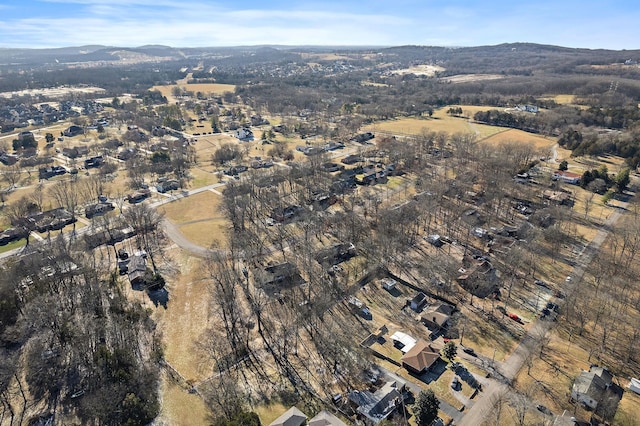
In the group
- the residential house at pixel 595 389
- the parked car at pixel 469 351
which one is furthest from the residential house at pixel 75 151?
the residential house at pixel 595 389

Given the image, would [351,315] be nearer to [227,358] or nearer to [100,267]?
[227,358]

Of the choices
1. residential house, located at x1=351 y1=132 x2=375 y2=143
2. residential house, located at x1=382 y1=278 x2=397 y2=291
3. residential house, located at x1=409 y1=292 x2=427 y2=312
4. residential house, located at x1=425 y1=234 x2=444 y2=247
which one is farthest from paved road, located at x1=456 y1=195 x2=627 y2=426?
residential house, located at x1=351 y1=132 x2=375 y2=143

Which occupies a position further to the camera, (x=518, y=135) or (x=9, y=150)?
(x=518, y=135)

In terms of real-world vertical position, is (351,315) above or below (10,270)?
below

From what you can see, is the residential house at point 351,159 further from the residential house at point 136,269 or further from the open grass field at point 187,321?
the residential house at point 136,269

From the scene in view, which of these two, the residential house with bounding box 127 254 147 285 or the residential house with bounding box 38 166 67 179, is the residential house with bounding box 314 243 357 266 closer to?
the residential house with bounding box 127 254 147 285

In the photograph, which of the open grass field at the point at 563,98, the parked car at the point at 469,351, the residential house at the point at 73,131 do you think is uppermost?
the open grass field at the point at 563,98

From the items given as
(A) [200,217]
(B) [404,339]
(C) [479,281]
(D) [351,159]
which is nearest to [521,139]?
(D) [351,159]

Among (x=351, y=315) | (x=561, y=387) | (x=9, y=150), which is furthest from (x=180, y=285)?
(x=9, y=150)
